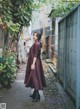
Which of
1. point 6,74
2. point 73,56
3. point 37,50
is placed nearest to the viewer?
point 73,56

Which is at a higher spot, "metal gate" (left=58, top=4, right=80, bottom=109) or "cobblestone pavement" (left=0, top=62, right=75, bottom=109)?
"metal gate" (left=58, top=4, right=80, bottom=109)

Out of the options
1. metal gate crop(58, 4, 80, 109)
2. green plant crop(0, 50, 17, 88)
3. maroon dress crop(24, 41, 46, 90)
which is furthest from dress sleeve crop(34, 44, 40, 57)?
green plant crop(0, 50, 17, 88)

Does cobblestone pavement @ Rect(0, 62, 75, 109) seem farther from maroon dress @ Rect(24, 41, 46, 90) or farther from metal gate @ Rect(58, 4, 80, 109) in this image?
maroon dress @ Rect(24, 41, 46, 90)

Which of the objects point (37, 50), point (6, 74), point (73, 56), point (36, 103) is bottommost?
point (36, 103)

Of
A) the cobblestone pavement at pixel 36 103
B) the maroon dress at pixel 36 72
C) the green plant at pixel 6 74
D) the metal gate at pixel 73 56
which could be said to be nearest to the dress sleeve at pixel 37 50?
the maroon dress at pixel 36 72

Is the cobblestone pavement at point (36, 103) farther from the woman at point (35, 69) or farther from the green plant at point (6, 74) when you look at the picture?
the woman at point (35, 69)

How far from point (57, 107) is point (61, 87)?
3180 millimetres

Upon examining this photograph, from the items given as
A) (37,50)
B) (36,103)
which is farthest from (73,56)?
(36,103)

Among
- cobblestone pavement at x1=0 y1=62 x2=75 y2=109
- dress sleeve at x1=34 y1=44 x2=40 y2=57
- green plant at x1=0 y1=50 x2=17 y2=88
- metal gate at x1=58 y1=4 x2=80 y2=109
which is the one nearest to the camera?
metal gate at x1=58 y1=4 x2=80 y2=109

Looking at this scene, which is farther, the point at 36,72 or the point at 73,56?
the point at 36,72

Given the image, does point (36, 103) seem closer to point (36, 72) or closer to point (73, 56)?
point (36, 72)

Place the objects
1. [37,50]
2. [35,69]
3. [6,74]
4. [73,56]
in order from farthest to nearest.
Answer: [6,74] → [35,69] → [37,50] → [73,56]

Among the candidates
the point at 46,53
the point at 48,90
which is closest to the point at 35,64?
the point at 48,90

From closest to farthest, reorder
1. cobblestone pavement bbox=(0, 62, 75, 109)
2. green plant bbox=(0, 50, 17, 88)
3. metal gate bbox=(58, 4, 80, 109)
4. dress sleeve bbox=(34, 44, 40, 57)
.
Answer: metal gate bbox=(58, 4, 80, 109)
cobblestone pavement bbox=(0, 62, 75, 109)
dress sleeve bbox=(34, 44, 40, 57)
green plant bbox=(0, 50, 17, 88)
